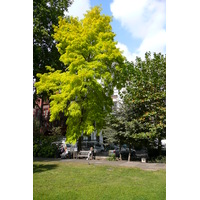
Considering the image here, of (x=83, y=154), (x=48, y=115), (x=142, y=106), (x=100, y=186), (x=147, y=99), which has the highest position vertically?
(x=147, y=99)

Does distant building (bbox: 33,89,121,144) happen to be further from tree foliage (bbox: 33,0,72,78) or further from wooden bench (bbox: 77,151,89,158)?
tree foliage (bbox: 33,0,72,78)

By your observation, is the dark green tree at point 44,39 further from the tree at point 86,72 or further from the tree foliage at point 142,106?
the tree foliage at point 142,106

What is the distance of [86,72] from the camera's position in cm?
1066

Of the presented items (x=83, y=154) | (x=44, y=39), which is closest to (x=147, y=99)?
(x=83, y=154)

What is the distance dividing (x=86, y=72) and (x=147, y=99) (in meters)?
3.05

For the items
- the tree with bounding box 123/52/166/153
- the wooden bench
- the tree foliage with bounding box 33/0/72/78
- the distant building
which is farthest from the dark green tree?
the tree with bounding box 123/52/166/153

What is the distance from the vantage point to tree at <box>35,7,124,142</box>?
36.1ft

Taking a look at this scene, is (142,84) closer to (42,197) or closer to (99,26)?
(99,26)

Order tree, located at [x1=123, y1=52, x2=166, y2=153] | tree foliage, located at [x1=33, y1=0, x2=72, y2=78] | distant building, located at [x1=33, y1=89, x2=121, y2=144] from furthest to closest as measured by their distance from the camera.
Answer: tree foliage, located at [x1=33, y1=0, x2=72, y2=78] < distant building, located at [x1=33, y1=89, x2=121, y2=144] < tree, located at [x1=123, y1=52, x2=166, y2=153]

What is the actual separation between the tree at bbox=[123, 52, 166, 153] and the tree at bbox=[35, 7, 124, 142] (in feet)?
4.09

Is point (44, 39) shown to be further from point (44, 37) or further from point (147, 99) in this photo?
point (147, 99)

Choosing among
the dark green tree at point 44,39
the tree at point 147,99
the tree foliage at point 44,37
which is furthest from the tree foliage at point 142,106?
the tree foliage at point 44,37

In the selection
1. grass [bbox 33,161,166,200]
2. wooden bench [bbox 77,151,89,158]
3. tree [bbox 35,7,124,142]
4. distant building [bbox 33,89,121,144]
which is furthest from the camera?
distant building [bbox 33,89,121,144]
